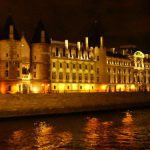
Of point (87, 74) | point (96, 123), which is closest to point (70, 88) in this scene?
point (87, 74)

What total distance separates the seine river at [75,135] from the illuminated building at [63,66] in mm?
22162

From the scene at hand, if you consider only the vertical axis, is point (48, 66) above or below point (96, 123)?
above

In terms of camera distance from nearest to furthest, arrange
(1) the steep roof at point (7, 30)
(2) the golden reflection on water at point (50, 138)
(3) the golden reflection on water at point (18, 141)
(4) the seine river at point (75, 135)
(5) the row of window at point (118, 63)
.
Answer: (3) the golden reflection on water at point (18, 141)
(4) the seine river at point (75, 135)
(2) the golden reflection on water at point (50, 138)
(1) the steep roof at point (7, 30)
(5) the row of window at point (118, 63)

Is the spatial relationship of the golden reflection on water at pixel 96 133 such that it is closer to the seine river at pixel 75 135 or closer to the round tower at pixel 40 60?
the seine river at pixel 75 135

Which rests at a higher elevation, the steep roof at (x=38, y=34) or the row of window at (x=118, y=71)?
the steep roof at (x=38, y=34)

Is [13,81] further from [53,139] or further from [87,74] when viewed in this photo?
[53,139]

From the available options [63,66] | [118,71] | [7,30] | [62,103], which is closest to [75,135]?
[62,103]

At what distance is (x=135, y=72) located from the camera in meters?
108

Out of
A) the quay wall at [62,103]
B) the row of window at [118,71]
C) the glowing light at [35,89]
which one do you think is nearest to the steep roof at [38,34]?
the glowing light at [35,89]

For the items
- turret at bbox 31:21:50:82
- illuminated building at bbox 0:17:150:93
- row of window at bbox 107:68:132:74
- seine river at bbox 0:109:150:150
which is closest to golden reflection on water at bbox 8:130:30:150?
seine river at bbox 0:109:150:150

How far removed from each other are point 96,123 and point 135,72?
6099 centimetres

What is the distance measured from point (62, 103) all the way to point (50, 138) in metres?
26.6

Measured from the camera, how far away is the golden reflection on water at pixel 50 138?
3356 centimetres

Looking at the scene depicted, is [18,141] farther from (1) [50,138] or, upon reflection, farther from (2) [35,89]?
(2) [35,89]
